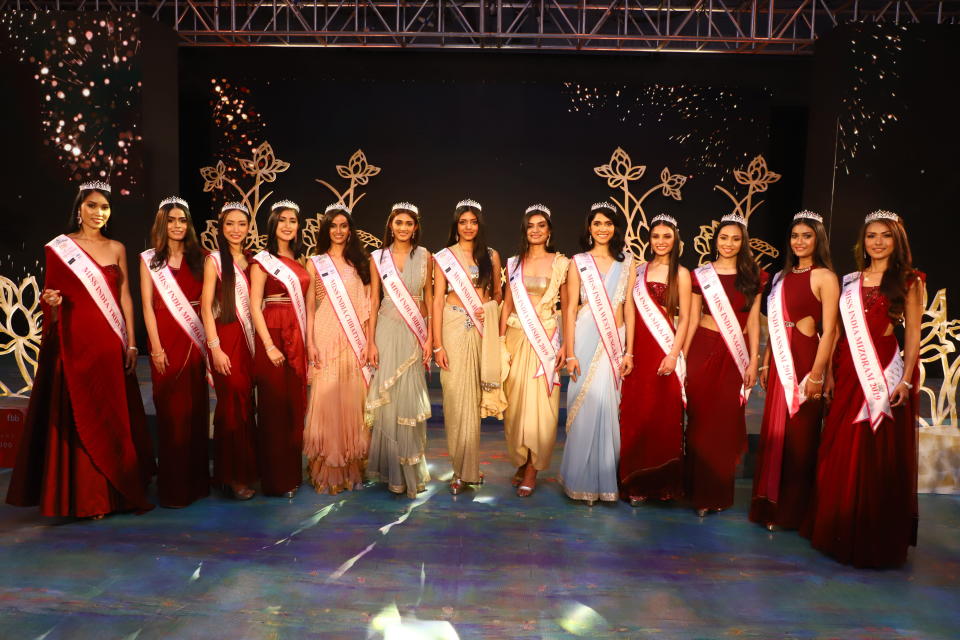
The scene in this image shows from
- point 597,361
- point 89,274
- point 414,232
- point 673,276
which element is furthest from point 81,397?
point 673,276

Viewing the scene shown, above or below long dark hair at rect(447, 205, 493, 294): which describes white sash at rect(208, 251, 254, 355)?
below

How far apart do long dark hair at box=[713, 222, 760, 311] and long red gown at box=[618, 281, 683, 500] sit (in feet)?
1.03

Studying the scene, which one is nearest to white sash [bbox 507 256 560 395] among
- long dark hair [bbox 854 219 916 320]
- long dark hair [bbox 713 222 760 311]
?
long dark hair [bbox 713 222 760 311]

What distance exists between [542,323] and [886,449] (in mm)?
1441

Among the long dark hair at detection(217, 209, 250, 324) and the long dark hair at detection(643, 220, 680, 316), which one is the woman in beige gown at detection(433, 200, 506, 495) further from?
the long dark hair at detection(217, 209, 250, 324)

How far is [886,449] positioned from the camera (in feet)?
8.57

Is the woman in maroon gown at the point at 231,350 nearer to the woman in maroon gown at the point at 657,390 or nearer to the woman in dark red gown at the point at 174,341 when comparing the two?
the woman in dark red gown at the point at 174,341

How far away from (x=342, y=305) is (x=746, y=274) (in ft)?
5.88

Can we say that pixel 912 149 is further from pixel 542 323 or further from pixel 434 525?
pixel 434 525

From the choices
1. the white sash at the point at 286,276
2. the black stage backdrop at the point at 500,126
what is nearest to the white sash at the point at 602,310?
the white sash at the point at 286,276

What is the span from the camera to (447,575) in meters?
2.48

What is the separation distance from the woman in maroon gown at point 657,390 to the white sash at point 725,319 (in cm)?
10

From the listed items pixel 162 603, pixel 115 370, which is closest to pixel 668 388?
pixel 162 603

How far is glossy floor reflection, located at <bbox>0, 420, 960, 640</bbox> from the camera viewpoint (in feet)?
7.07
